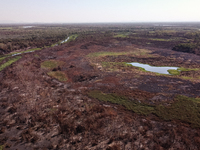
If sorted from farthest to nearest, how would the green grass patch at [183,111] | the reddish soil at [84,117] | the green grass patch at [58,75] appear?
1. the green grass patch at [58,75]
2. the green grass patch at [183,111]
3. the reddish soil at [84,117]

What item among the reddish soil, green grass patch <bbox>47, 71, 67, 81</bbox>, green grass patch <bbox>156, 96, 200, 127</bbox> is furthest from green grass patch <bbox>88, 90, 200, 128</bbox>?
green grass patch <bbox>47, 71, 67, 81</bbox>

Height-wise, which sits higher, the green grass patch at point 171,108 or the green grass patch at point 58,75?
the green grass patch at point 58,75

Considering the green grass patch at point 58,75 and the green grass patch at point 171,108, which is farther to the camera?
the green grass patch at point 58,75

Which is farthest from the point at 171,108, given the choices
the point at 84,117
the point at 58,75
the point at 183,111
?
the point at 58,75

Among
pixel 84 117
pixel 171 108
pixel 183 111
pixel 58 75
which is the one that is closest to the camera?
pixel 84 117

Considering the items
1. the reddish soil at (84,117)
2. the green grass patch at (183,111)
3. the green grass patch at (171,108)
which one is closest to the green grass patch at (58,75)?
the reddish soil at (84,117)

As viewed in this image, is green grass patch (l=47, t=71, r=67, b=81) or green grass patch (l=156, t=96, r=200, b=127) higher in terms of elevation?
green grass patch (l=47, t=71, r=67, b=81)

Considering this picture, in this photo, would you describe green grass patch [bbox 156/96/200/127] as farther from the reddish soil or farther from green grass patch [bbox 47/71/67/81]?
green grass patch [bbox 47/71/67/81]

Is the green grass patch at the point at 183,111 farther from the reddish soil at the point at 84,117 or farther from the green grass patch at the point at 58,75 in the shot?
the green grass patch at the point at 58,75

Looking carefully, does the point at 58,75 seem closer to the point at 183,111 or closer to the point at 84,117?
the point at 84,117
